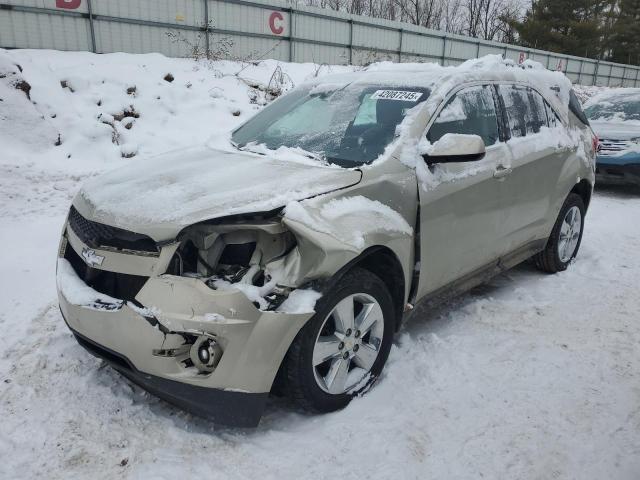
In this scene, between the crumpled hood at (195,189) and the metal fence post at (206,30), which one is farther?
the metal fence post at (206,30)

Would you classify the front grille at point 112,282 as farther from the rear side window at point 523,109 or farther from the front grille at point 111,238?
the rear side window at point 523,109

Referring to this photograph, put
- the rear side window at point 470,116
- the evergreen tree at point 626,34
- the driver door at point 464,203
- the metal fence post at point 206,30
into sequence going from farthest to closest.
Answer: the evergreen tree at point 626,34 < the metal fence post at point 206,30 < the rear side window at point 470,116 < the driver door at point 464,203

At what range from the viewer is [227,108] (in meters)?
10.5

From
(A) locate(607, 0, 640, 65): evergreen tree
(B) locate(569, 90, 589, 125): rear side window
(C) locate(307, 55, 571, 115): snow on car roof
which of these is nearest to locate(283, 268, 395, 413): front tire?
(C) locate(307, 55, 571, 115): snow on car roof

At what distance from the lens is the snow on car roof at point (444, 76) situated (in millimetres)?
3447

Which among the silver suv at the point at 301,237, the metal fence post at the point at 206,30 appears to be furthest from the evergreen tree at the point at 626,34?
the silver suv at the point at 301,237

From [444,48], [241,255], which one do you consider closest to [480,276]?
[241,255]

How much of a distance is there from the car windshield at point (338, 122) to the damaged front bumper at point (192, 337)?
1.14 m

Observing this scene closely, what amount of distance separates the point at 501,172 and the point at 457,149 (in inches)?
32.2

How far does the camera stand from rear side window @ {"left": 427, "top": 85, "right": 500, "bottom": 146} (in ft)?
10.8

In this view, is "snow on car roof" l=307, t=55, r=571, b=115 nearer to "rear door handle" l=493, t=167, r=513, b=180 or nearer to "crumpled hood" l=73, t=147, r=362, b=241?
"rear door handle" l=493, t=167, r=513, b=180

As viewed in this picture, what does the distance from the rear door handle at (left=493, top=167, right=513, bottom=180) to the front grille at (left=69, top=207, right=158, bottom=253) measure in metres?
2.38

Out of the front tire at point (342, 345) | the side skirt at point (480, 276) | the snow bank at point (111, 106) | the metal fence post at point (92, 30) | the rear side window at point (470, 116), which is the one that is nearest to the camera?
the front tire at point (342, 345)

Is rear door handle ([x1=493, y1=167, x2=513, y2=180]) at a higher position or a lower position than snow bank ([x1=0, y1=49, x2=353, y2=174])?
higher
